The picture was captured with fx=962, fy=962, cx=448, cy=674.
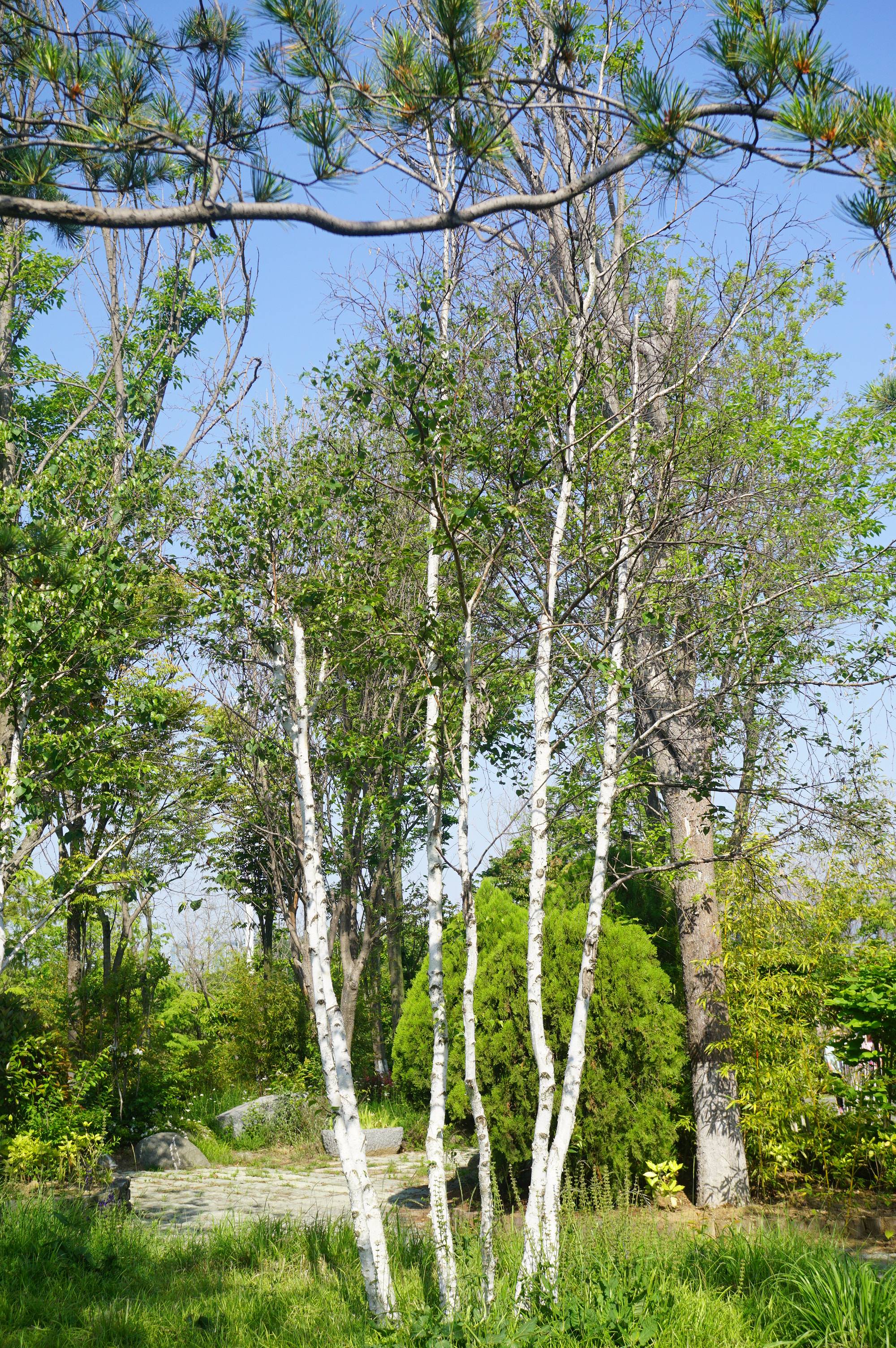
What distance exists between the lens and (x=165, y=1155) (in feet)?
34.1

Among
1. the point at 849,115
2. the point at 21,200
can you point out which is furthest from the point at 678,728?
the point at 21,200

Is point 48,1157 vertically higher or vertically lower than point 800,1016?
lower

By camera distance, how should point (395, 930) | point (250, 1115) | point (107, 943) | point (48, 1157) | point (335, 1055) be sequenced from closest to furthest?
point (335, 1055)
point (48, 1157)
point (250, 1115)
point (107, 943)
point (395, 930)

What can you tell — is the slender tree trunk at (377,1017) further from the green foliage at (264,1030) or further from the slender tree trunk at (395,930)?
the green foliage at (264,1030)

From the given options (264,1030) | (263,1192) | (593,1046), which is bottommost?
(263,1192)

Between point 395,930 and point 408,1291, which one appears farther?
point 395,930

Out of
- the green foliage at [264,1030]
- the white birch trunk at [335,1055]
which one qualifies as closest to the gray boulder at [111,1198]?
the white birch trunk at [335,1055]

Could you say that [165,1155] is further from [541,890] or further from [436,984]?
[541,890]

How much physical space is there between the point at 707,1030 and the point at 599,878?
11.4 ft

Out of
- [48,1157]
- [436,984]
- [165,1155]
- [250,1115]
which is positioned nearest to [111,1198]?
[48,1157]

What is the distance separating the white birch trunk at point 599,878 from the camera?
4199 mm

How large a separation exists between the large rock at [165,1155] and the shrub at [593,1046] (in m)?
4.39

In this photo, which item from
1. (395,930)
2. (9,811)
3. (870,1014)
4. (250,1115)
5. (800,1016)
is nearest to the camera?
(870,1014)

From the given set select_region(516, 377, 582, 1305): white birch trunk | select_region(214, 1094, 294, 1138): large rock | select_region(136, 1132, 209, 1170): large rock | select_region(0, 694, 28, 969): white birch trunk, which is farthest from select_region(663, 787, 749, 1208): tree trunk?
select_region(214, 1094, 294, 1138): large rock
